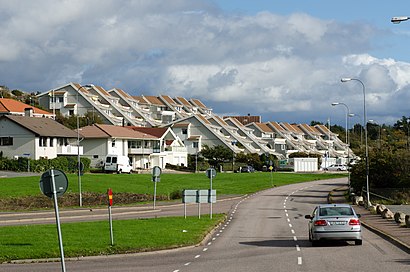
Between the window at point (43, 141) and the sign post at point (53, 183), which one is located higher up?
the window at point (43, 141)

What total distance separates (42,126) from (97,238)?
65.9 m

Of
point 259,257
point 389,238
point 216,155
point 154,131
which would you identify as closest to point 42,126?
point 154,131

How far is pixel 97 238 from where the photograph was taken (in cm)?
2547

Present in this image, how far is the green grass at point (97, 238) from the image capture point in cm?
2194

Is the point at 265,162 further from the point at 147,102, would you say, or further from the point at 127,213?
the point at 127,213

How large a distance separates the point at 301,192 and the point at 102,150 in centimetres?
3741

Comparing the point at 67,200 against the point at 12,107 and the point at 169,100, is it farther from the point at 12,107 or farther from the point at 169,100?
the point at 169,100

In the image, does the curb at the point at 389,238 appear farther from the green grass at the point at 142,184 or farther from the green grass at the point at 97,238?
the green grass at the point at 142,184

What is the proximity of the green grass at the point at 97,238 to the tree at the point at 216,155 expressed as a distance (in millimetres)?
84398

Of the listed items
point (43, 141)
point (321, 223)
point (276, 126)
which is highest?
point (276, 126)

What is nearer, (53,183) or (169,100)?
(53,183)

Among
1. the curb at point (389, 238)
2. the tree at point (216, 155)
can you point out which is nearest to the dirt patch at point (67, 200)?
the curb at point (389, 238)

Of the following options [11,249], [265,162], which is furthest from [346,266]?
[265,162]

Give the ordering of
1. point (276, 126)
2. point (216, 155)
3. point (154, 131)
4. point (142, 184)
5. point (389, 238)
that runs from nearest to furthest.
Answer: point (389, 238) → point (142, 184) → point (154, 131) → point (216, 155) → point (276, 126)
